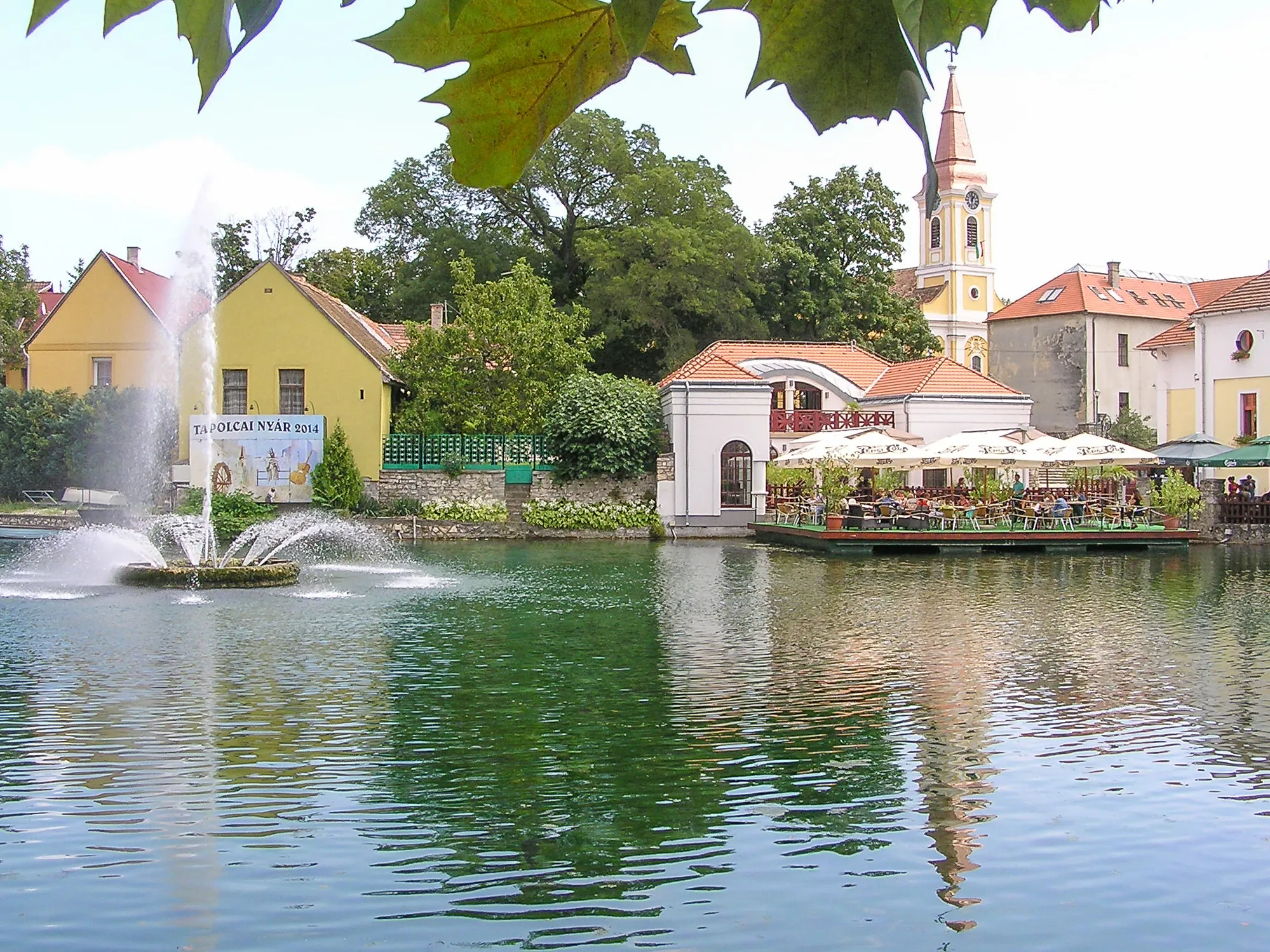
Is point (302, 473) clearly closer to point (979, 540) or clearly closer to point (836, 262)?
point (979, 540)

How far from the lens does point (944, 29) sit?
32.9 inches

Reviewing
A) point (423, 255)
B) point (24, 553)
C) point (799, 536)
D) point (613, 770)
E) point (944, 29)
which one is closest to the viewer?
point (944, 29)

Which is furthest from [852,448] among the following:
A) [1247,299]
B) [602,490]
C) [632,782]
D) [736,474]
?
[632,782]

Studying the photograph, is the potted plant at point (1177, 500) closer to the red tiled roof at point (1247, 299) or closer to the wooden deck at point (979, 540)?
the wooden deck at point (979, 540)

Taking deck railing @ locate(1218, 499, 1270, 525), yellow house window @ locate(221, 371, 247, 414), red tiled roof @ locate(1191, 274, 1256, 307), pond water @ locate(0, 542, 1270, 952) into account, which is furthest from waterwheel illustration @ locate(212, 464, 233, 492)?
red tiled roof @ locate(1191, 274, 1256, 307)

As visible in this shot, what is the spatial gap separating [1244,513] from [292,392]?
93.4ft

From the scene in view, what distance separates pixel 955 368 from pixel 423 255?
2561cm

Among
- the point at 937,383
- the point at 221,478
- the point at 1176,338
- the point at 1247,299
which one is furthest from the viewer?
the point at 1176,338

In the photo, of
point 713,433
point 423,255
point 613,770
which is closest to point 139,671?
point 613,770

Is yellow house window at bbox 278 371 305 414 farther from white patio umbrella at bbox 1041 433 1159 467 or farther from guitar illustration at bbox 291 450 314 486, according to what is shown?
white patio umbrella at bbox 1041 433 1159 467

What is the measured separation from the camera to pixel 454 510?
37594mm

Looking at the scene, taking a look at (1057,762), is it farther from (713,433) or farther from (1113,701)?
(713,433)

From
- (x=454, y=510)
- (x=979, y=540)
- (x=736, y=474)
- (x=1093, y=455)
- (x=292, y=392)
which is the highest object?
(x=292, y=392)

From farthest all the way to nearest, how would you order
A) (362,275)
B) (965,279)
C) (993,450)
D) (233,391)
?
(965,279) → (362,275) → (233,391) → (993,450)
